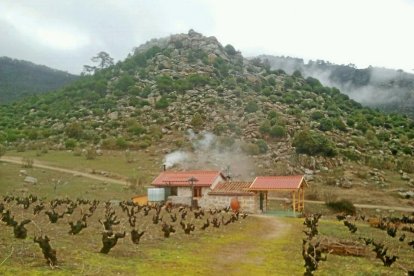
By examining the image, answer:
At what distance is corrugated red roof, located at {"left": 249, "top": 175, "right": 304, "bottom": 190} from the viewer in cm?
3931

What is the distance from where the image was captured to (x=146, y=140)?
66.8 meters

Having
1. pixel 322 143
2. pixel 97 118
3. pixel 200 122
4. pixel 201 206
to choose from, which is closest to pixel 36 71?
pixel 97 118

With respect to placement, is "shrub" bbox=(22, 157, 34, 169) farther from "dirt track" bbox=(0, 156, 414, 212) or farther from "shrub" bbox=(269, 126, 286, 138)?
"shrub" bbox=(269, 126, 286, 138)

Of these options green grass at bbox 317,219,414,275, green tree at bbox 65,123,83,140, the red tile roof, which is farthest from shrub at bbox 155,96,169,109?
green grass at bbox 317,219,414,275

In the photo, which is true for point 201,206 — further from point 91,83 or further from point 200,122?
point 91,83

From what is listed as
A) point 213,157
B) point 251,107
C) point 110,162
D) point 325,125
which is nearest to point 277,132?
point 325,125

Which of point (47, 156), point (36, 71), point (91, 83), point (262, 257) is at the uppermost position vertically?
point (36, 71)

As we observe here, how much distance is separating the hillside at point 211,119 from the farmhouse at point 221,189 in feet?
47.4

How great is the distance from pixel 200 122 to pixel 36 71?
71683 mm

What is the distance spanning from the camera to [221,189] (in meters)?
40.8

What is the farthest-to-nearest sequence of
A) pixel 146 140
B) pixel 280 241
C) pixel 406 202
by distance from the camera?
1. pixel 146 140
2. pixel 406 202
3. pixel 280 241

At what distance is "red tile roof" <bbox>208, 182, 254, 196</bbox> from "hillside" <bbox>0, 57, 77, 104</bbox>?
247 ft

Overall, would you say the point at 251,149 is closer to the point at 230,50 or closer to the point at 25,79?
the point at 230,50

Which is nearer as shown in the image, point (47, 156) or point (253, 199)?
point (253, 199)
